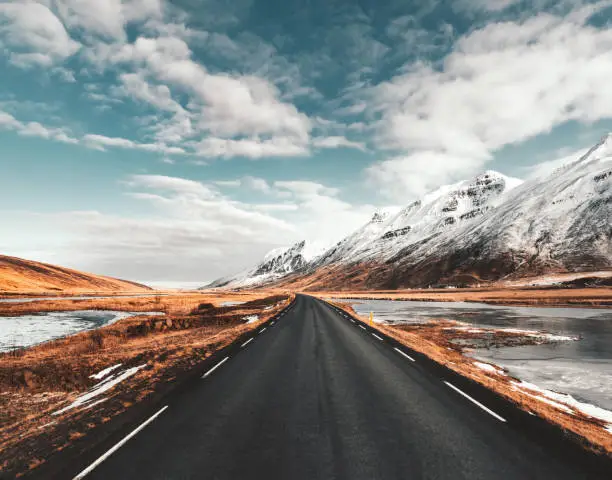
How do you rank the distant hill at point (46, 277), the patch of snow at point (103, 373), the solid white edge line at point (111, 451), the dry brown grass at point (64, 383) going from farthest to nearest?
the distant hill at point (46, 277), the patch of snow at point (103, 373), the dry brown grass at point (64, 383), the solid white edge line at point (111, 451)

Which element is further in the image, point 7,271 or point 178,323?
point 7,271

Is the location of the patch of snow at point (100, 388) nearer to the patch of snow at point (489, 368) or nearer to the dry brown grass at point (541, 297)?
the patch of snow at point (489, 368)

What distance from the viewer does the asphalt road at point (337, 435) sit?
5.16m

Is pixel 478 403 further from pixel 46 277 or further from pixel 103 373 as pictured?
pixel 46 277

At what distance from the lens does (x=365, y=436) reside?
20.4 feet

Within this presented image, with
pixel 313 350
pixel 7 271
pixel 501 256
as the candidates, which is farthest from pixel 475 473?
pixel 501 256

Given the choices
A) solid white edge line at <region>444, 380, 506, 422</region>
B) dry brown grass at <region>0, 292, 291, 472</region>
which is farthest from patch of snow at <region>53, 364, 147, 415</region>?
solid white edge line at <region>444, 380, 506, 422</region>

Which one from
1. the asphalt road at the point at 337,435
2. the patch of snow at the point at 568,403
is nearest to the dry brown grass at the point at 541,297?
the patch of snow at the point at 568,403

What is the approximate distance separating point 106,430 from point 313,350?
9549mm

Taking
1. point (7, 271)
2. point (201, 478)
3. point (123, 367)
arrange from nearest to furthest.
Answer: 1. point (201, 478)
2. point (123, 367)
3. point (7, 271)

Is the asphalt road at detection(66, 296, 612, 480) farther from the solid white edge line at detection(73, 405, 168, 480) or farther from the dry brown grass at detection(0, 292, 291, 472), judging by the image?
the dry brown grass at detection(0, 292, 291, 472)

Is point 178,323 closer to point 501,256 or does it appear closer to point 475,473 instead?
point 475,473

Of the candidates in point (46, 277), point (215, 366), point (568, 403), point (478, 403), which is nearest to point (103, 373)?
point (215, 366)

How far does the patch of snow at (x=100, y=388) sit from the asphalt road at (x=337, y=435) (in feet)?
7.32
